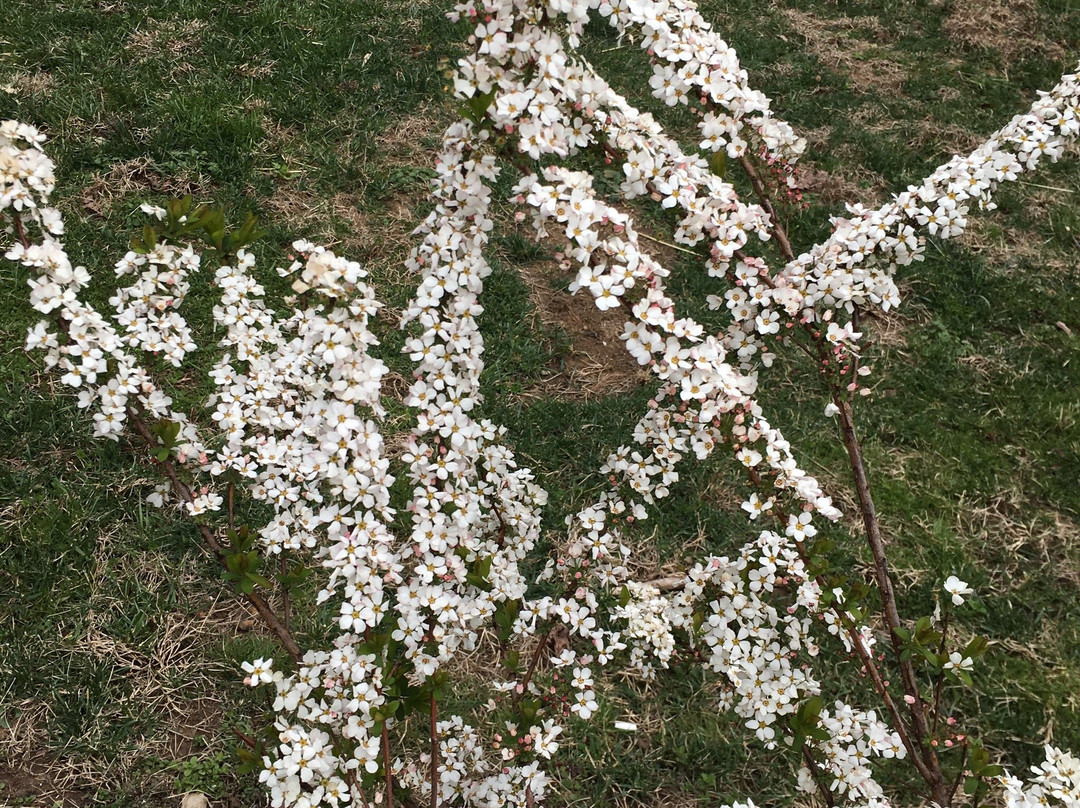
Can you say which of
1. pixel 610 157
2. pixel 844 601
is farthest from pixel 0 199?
pixel 844 601

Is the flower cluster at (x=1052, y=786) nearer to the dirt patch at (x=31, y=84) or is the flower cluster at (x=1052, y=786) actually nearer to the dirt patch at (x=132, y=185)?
the dirt patch at (x=132, y=185)

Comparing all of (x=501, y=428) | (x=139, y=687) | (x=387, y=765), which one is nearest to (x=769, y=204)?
(x=501, y=428)

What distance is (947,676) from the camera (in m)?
1.65

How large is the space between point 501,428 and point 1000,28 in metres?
6.30

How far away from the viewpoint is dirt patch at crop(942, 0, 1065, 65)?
5.78 meters

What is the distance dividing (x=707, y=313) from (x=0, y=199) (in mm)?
3117

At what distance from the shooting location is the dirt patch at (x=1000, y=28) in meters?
5.78

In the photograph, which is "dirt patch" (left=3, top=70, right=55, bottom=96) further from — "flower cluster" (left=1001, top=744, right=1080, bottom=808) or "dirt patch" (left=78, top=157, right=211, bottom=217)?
"flower cluster" (left=1001, top=744, right=1080, bottom=808)

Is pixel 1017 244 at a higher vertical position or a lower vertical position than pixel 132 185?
higher

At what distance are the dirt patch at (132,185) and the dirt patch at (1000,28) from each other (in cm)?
567

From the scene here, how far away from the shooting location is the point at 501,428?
1859mm

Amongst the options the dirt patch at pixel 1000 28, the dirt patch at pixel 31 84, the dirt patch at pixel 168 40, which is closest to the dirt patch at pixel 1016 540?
the dirt patch at pixel 1000 28

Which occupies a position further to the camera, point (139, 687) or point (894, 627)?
point (139, 687)

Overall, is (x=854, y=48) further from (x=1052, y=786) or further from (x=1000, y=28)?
(x=1052, y=786)
